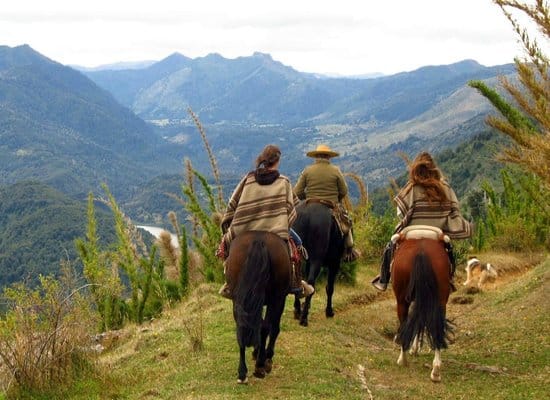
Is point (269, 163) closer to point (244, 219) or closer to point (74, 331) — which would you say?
point (244, 219)

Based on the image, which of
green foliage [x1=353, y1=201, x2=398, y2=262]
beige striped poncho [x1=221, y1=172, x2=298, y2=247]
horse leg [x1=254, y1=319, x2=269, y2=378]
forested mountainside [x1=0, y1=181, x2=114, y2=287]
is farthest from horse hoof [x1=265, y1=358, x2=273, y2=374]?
forested mountainside [x1=0, y1=181, x2=114, y2=287]

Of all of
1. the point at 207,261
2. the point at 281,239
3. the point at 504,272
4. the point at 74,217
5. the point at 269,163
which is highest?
the point at 269,163

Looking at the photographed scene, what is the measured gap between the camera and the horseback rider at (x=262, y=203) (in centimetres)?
718

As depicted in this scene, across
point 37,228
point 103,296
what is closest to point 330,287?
point 103,296

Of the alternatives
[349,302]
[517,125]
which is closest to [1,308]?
[349,302]

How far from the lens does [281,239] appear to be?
7070 mm

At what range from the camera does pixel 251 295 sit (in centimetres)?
661

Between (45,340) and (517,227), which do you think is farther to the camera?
(517,227)

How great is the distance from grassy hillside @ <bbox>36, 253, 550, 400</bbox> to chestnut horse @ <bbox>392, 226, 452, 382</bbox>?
0.48 metres

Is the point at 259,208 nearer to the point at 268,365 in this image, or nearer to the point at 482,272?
the point at 268,365

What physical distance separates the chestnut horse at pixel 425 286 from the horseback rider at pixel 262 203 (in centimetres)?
131

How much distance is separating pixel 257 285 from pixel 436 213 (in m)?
2.61

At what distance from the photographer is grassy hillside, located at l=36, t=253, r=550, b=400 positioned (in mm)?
6891

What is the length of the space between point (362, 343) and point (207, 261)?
5.13 meters
